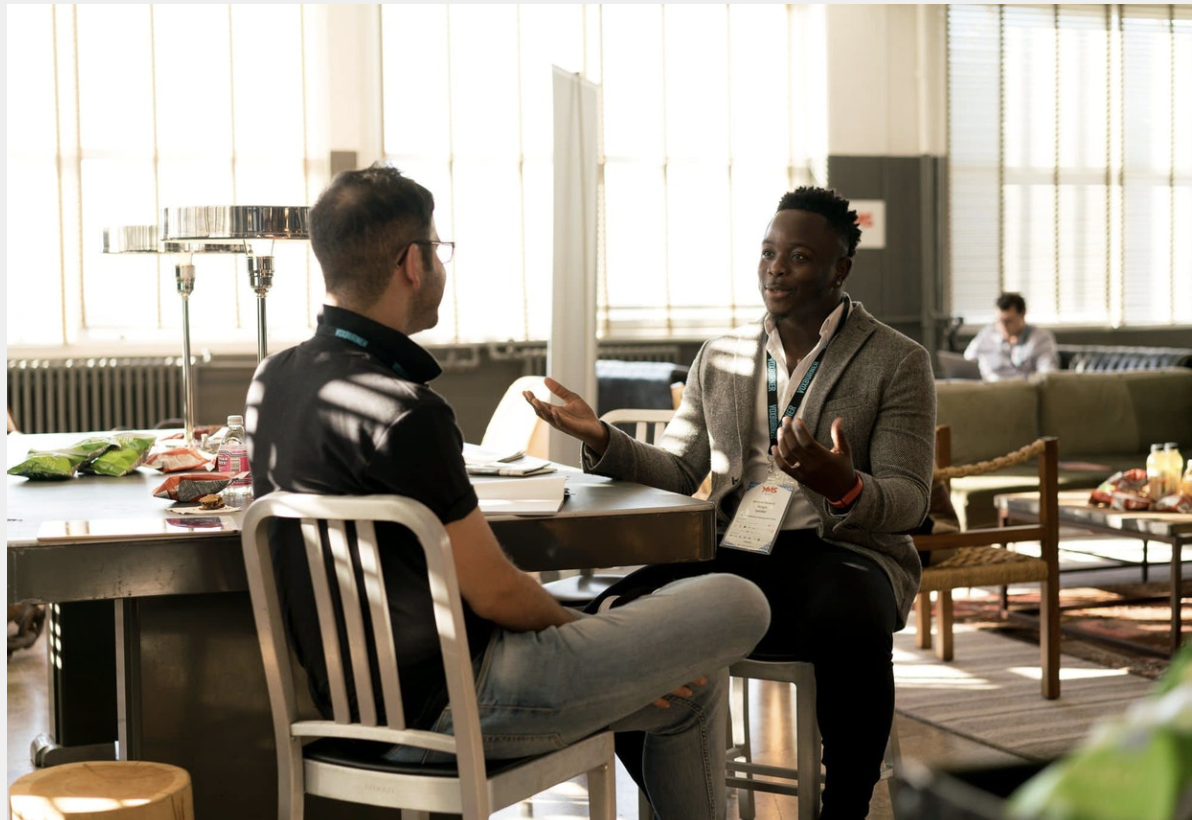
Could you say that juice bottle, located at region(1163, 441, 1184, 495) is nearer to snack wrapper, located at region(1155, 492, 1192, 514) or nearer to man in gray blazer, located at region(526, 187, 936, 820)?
snack wrapper, located at region(1155, 492, 1192, 514)

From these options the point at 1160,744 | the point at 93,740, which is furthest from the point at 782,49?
the point at 1160,744

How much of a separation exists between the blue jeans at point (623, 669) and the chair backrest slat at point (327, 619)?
0.14 m

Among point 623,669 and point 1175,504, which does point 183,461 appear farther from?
point 1175,504

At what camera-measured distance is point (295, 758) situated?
6.16 feet

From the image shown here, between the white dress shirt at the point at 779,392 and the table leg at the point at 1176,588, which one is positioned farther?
the table leg at the point at 1176,588

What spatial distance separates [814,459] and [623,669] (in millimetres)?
649

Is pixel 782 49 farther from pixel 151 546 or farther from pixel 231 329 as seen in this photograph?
pixel 151 546

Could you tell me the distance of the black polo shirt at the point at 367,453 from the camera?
173cm

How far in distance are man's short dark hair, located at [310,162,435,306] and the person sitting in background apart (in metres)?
7.07

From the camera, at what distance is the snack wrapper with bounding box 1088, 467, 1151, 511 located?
14.9ft

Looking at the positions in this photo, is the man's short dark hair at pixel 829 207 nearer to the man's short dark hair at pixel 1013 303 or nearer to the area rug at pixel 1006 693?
the area rug at pixel 1006 693

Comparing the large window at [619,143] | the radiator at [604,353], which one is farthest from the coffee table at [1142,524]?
the large window at [619,143]

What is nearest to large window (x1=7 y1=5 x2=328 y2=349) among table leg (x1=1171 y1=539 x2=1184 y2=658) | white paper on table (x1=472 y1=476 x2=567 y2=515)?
table leg (x1=1171 y1=539 x2=1184 y2=658)

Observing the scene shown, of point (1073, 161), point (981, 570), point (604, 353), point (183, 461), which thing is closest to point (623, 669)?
point (183, 461)
